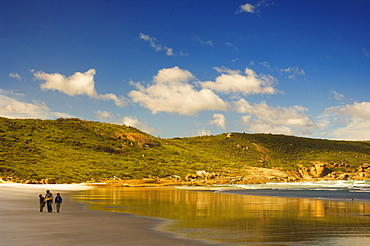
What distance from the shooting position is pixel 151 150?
109 metres

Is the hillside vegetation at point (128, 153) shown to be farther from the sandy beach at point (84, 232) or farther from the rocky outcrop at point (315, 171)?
the sandy beach at point (84, 232)

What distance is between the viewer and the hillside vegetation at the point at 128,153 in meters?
75.8

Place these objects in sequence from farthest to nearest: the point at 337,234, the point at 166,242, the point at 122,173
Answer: the point at 122,173, the point at 337,234, the point at 166,242

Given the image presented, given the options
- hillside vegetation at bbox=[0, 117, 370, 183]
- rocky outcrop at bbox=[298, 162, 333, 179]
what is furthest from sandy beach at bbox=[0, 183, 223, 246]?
rocky outcrop at bbox=[298, 162, 333, 179]

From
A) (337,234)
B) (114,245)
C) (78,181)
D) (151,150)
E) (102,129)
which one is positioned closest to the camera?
(114,245)

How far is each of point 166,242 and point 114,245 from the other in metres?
1.79

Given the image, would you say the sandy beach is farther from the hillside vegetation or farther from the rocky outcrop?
the rocky outcrop

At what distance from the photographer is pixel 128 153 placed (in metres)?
102

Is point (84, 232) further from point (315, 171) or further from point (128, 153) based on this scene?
point (315, 171)

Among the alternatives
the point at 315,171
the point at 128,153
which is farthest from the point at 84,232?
the point at 315,171

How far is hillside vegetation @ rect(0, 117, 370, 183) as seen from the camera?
7581cm

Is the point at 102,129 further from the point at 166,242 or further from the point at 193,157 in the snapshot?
the point at 166,242

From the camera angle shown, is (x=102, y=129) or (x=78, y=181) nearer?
(x=78, y=181)

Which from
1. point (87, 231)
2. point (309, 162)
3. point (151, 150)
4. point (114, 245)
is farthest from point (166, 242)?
point (309, 162)
